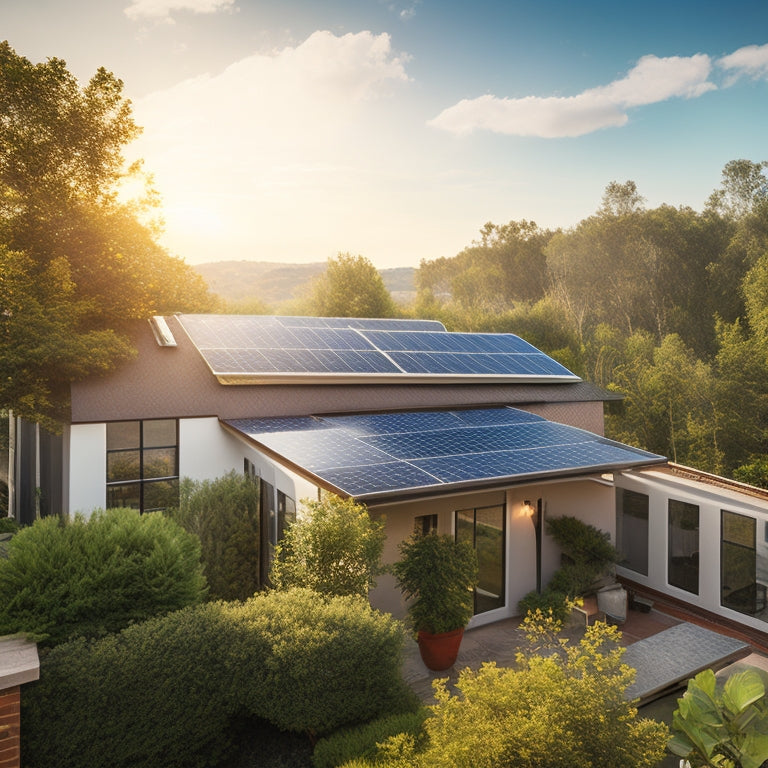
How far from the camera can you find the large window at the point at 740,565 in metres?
11.9

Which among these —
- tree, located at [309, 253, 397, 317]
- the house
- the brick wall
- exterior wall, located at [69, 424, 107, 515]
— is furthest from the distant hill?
the brick wall

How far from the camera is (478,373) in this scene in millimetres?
17094

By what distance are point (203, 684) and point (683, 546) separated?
11.0m

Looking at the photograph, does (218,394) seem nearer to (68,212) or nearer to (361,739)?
(68,212)

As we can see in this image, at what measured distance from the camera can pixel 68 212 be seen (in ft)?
53.0

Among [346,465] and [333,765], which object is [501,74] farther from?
[333,765]

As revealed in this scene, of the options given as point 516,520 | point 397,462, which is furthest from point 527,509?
point 397,462

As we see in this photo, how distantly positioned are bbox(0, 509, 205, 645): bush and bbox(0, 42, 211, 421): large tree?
6.58 meters

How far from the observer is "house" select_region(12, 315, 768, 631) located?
11.1m

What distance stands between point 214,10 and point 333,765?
30.6m

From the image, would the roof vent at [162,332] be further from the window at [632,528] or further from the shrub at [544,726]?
the shrub at [544,726]

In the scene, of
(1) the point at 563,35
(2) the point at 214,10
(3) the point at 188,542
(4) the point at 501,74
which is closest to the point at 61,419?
(3) the point at 188,542

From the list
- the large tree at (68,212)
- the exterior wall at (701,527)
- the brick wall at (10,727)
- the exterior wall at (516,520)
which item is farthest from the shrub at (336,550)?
the exterior wall at (701,527)

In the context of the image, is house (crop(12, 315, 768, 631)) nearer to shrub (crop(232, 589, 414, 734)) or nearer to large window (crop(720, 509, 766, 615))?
large window (crop(720, 509, 766, 615))
